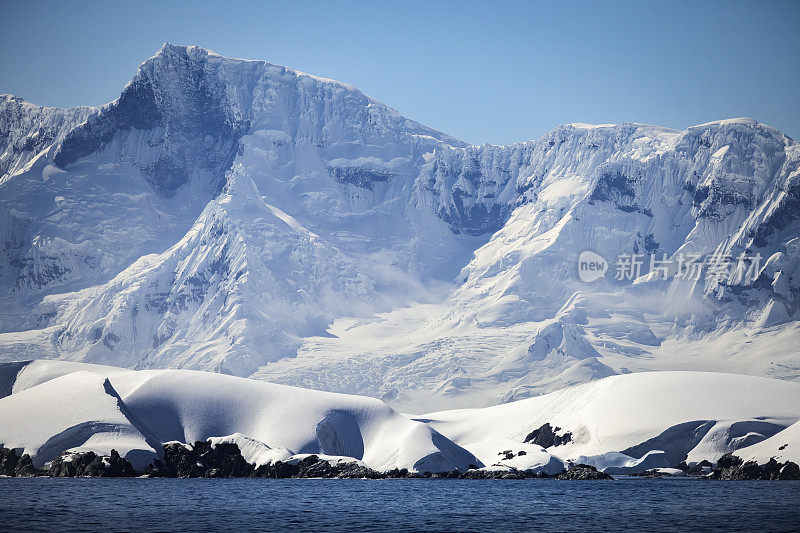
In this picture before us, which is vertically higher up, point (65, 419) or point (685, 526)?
point (65, 419)

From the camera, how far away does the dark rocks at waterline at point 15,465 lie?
188 m

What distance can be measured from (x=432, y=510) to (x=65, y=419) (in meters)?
100.0

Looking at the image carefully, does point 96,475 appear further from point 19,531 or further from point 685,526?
point 685,526

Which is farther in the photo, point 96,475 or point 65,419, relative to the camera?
point 65,419

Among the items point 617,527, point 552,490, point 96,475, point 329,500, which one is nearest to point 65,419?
point 96,475

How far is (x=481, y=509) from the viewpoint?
125 meters

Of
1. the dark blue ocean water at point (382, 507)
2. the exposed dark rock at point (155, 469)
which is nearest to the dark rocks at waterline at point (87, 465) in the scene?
the exposed dark rock at point (155, 469)

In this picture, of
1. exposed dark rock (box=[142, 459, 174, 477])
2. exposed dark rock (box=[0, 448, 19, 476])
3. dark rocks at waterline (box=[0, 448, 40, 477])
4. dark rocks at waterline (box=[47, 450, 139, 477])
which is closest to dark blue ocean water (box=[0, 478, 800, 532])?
dark rocks at waterline (box=[47, 450, 139, 477])

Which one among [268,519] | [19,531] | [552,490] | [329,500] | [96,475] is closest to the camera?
[19,531]

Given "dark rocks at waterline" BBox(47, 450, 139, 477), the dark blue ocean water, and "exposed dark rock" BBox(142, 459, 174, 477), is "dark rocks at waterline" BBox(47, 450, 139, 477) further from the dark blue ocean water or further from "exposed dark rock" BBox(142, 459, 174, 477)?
the dark blue ocean water

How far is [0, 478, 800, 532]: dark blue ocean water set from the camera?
102000mm

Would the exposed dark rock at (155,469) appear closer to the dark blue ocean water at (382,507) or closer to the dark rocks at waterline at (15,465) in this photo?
the dark blue ocean water at (382,507)

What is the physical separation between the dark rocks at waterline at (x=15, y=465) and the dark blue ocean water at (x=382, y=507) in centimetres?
1998

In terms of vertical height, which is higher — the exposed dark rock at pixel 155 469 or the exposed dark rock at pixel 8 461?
the exposed dark rock at pixel 8 461
